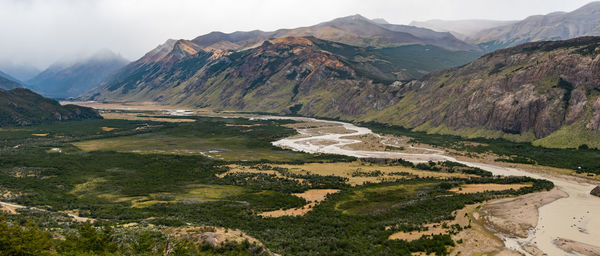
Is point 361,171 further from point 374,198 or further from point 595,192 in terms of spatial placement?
point 595,192

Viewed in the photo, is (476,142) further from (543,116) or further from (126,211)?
(126,211)

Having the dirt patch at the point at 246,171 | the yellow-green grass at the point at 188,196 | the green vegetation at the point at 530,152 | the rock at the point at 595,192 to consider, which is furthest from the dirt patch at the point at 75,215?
the green vegetation at the point at 530,152

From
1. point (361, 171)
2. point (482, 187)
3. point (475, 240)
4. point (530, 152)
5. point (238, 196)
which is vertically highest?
point (530, 152)

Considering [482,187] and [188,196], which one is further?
[482,187]

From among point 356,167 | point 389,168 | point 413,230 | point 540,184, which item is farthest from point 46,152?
point 540,184

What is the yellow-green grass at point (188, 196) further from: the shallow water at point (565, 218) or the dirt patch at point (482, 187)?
the shallow water at point (565, 218)

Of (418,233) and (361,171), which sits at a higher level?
(418,233)

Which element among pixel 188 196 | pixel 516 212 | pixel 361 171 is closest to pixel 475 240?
pixel 516 212
